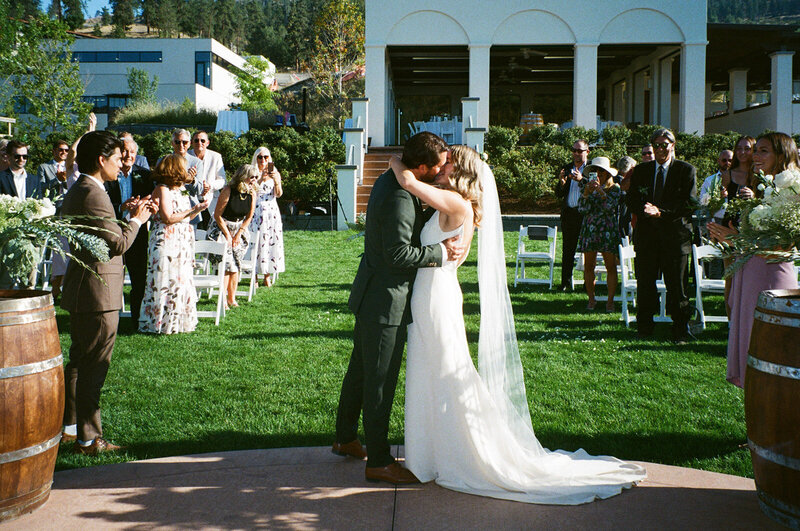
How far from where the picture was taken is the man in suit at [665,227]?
305 inches

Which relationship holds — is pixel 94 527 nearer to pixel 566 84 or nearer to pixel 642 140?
pixel 642 140

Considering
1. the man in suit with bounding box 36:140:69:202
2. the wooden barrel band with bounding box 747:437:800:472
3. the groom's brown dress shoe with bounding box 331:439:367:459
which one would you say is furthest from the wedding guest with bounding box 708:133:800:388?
the man in suit with bounding box 36:140:69:202

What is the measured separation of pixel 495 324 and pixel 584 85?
2197cm

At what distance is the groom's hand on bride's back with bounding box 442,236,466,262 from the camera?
4184 millimetres

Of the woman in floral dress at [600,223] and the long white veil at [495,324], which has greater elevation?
the woman in floral dress at [600,223]

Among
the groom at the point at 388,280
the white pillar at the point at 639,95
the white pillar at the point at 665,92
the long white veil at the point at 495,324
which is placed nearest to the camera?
the groom at the point at 388,280

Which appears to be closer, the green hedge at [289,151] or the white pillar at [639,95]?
the green hedge at [289,151]


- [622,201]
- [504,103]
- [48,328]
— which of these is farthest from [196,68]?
[48,328]

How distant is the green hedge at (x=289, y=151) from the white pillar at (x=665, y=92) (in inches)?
501

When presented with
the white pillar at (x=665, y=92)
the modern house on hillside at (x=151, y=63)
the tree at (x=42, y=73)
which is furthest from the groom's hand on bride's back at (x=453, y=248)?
the modern house on hillside at (x=151, y=63)

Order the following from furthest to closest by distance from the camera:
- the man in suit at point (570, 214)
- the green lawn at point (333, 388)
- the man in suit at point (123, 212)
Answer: the man in suit at point (570, 214) < the man in suit at point (123, 212) < the green lawn at point (333, 388)

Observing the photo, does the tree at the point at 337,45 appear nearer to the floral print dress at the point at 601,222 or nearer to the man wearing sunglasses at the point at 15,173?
the man wearing sunglasses at the point at 15,173

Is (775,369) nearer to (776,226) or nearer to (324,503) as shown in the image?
(776,226)

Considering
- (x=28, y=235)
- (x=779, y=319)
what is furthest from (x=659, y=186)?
(x=28, y=235)
